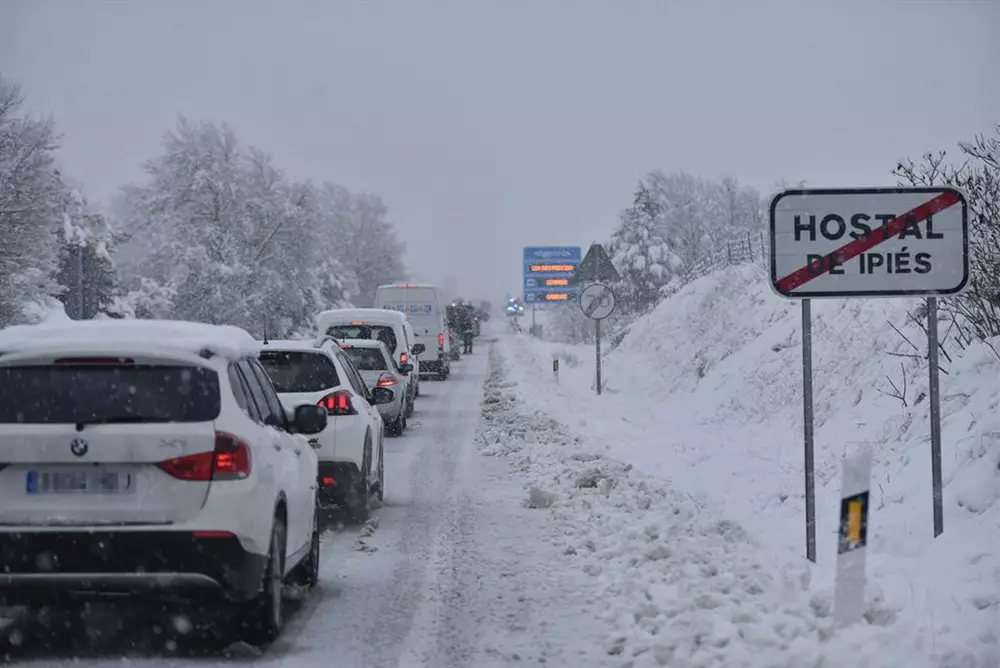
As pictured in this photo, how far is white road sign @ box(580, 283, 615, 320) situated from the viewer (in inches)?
972

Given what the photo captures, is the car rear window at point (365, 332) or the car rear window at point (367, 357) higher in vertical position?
the car rear window at point (365, 332)

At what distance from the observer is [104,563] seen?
19.7 feet

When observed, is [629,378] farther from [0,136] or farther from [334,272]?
[334,272]

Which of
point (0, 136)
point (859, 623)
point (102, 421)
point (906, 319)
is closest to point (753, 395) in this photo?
point (906, 319)

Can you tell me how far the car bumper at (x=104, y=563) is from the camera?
6.00 metres

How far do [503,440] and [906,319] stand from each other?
6.75m

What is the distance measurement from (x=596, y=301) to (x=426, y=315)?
1754 centimetres

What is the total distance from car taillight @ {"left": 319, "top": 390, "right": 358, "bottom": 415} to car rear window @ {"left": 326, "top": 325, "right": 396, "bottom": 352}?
43.4 ft

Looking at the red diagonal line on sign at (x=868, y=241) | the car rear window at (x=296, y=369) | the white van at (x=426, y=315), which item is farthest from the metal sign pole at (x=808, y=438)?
the white van at (x=426, y=315)

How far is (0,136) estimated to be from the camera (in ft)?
130

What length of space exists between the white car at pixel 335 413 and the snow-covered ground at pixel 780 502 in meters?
2.04

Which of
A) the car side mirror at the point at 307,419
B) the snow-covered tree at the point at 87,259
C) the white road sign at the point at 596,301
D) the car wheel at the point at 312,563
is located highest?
the snow-covered tree at the point at 87,259

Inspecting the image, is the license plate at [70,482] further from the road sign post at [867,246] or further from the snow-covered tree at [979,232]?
the snow-covered tree at [979,232]

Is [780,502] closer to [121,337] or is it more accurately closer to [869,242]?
[869,242]
